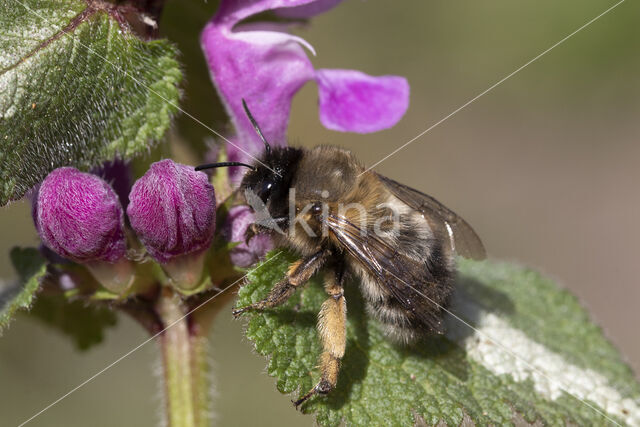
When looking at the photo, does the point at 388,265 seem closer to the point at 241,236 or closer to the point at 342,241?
the point at 342,241

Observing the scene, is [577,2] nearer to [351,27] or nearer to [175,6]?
[351,27]

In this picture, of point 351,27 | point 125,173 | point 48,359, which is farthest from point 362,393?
point 351,27

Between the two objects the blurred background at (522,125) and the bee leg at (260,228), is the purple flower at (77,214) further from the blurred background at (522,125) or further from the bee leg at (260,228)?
the blurred background at (522,125)

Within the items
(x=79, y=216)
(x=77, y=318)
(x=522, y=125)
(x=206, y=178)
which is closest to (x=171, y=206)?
(x=206, y=178)

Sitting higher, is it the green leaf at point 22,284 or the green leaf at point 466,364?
the green leaf at point 22,284

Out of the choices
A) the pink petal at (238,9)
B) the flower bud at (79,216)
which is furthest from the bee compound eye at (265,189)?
the pink petal at (238,9)
